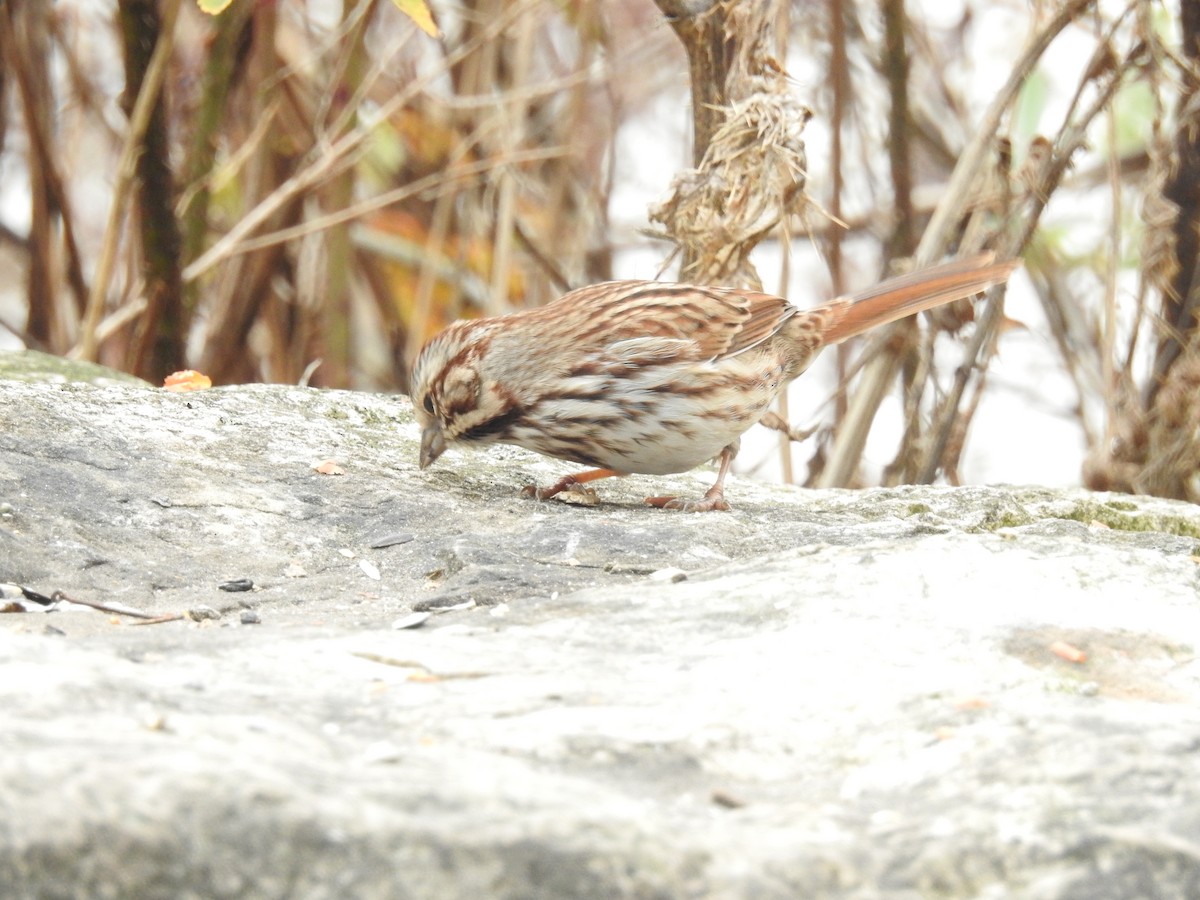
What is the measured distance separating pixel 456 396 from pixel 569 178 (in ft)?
12.1

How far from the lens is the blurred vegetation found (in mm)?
5059

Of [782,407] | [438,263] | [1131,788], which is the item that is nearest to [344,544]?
[1131,788]

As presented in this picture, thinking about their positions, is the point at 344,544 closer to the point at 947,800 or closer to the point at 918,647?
the point at 918,647

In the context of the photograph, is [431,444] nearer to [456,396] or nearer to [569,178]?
[456,396]

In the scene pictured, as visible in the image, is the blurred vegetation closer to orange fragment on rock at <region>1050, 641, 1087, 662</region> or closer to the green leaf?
the green leaf

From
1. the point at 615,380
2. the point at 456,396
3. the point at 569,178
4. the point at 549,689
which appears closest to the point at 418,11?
the point at 456,396

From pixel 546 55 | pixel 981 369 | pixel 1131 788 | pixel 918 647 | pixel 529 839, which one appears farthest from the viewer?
pixel 546 55

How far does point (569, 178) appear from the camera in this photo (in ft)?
24.8

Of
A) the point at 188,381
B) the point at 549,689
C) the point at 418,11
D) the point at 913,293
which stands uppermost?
the point at 418,11

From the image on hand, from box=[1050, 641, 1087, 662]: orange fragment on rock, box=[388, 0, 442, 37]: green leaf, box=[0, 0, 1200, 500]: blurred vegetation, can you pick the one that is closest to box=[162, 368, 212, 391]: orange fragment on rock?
box=[0, 0, 1200, 500]: blurred vegetation

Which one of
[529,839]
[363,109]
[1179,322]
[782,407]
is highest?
[363,109]

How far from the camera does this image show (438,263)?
733 centimetres

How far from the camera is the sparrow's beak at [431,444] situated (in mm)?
4023

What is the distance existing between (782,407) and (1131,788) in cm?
→ 395
